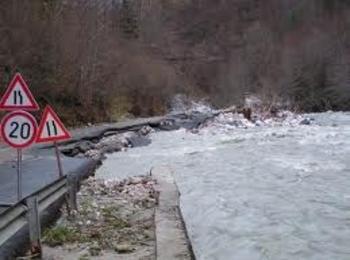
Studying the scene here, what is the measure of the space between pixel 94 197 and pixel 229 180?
4861 mm

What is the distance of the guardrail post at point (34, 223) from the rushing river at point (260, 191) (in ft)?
7.52

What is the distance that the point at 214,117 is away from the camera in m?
41.7

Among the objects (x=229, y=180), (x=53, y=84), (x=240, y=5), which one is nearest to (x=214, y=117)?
(x=53, y=84)

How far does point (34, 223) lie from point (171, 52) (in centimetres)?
8511

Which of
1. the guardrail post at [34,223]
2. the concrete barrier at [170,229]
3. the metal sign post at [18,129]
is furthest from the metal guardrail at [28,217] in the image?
the concrete barrier at [170,229]

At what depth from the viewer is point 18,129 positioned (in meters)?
8.87

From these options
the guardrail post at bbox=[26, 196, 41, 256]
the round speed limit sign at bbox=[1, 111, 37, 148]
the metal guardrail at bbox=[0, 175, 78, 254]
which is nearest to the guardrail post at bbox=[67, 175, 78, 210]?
the metal guardrail at bbox=[0, 175, 78, 254]

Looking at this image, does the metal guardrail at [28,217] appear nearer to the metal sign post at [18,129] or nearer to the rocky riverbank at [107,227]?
the rocky riverbank at [107,227]

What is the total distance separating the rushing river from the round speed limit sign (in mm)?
2837

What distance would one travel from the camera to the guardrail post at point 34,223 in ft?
24.6

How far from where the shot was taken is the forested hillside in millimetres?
34625

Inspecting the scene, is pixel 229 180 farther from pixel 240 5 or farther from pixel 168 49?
pixel 240 5

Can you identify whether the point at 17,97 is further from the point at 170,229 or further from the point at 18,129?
the point at 170,229

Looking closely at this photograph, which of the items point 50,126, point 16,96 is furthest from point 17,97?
point 50,126
